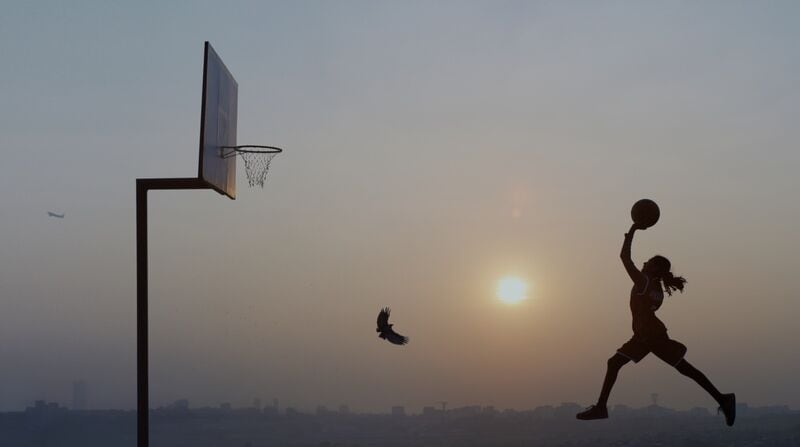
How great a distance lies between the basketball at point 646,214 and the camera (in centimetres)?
1911

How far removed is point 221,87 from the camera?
86.2ft

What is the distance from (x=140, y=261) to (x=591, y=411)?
8.75 metres

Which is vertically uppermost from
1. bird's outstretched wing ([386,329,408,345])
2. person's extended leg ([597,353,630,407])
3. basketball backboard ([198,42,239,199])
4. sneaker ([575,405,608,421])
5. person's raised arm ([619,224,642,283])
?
basketball backboard ([198,42,239,199])

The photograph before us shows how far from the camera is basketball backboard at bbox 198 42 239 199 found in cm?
2472

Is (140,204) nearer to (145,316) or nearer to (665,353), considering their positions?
(145,316)

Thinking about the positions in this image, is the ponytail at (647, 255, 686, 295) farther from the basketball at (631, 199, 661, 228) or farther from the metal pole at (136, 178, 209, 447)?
the metal pole at (136, 178, 209, 447)

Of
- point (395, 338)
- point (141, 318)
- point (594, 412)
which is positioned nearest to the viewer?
point (594, 412)

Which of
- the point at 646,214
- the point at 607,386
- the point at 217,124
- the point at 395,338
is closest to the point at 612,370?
the point at 607,386

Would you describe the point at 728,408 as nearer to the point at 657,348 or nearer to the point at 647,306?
the point at 657,348

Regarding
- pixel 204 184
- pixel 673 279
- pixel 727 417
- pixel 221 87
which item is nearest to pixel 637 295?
pixel 673 279

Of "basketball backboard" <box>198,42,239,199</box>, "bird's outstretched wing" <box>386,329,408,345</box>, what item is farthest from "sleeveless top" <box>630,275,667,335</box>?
A: "basketball backboard" <box>198,42,239,199</box>

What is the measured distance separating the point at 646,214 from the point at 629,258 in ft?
2.13

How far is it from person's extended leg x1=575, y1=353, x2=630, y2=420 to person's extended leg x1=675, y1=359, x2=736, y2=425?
76 cm

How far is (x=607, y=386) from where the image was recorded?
19.2 m
